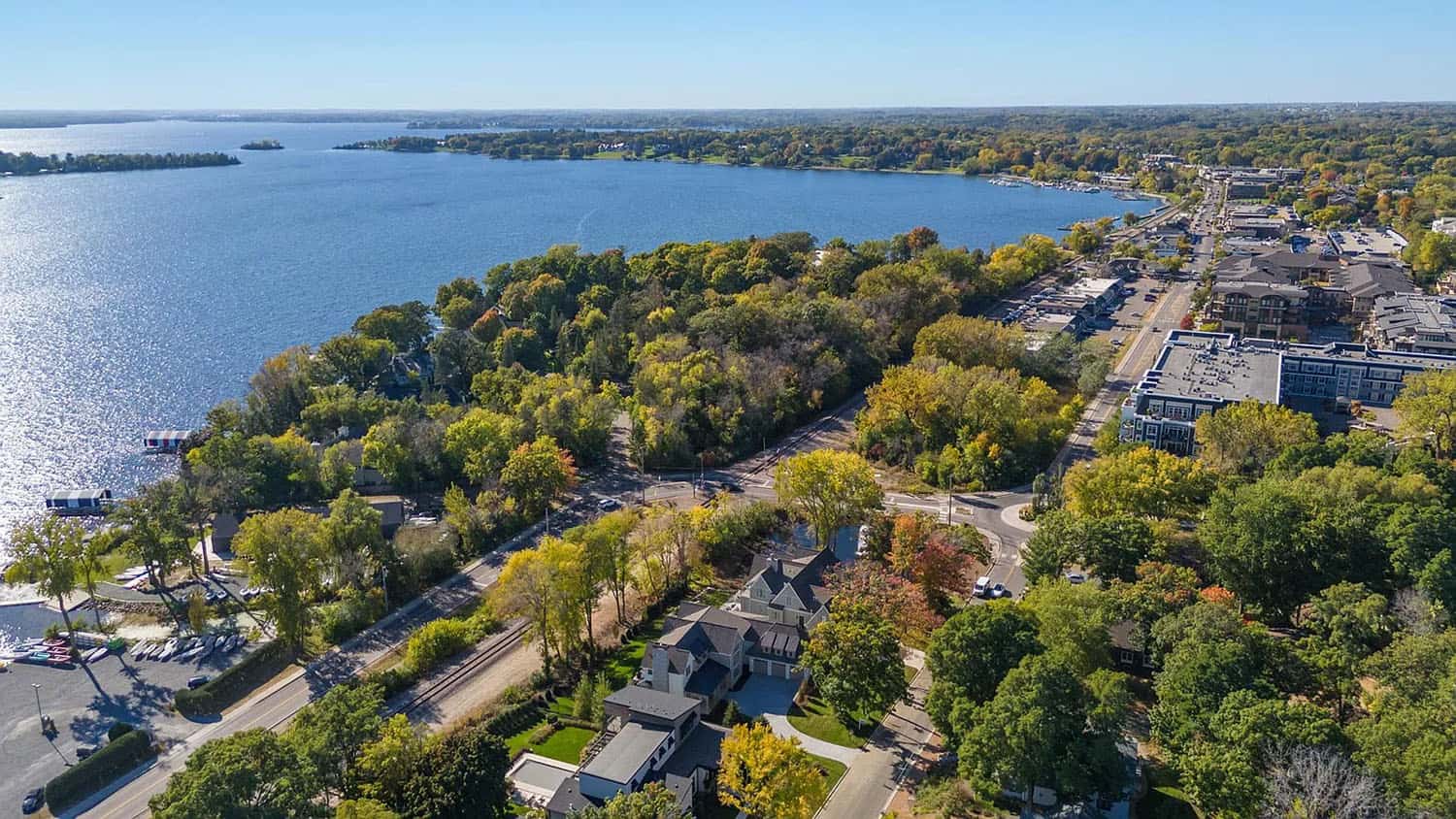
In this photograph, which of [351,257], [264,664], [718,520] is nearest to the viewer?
[264,664]

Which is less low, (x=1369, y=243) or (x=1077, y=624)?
(x=1369, y=243)

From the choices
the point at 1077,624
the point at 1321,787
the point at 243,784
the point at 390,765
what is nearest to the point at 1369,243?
the point at 1077,624

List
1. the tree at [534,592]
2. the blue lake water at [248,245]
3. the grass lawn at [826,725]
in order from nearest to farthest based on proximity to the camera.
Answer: the grass lawn at [826,725], the tree at [534,592], the blue lake water at [248,245]

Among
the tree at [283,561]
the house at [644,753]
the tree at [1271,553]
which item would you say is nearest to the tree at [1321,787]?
the tree at [1271,553]

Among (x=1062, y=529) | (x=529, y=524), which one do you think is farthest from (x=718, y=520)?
(x=1062, y=529)

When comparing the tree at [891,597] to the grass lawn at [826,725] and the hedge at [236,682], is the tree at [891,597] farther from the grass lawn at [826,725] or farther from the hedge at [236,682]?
the hedge at [236,682]

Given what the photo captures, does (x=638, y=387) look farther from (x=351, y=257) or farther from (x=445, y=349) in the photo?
(x=351, y=257)

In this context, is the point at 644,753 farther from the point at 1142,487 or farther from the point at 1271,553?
the point at 1142,487
